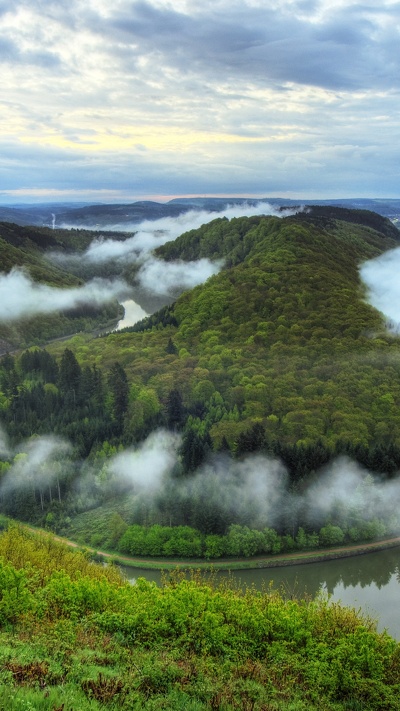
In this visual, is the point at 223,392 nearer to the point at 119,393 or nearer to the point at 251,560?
the point at 119,393

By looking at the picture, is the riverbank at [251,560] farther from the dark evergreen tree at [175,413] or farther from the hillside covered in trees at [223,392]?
the dark evergreen tree at [175,413]

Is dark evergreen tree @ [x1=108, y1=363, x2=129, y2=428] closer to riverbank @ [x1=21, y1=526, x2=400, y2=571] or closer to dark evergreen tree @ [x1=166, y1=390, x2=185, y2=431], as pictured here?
dark evergreen tree @ [x1=166, y1=390, x2=185, y2=431]

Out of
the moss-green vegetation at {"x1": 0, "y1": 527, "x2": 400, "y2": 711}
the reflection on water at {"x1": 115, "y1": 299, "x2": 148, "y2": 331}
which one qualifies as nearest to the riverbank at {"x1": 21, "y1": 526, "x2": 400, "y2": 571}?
the moss-green vegetation at {"x1": 0, "y1": 527, "x2": 400, "y2": 711}

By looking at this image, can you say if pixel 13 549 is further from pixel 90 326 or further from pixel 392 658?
pixel 90 326

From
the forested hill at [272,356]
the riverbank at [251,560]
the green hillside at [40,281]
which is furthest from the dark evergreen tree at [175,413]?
the green hillside at [40,281]

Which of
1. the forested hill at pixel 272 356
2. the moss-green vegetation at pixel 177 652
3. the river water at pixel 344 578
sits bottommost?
the river water at pixel 344 578

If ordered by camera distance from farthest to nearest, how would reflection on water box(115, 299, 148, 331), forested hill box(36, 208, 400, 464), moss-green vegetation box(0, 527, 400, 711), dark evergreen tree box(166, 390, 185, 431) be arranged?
1. reflection on water box(115, 299, 148, 331)
2. dark evergreen tree box(166, 390, 185, 431)
3. forested hill box(36, 208, 400, 464)
4. moss-green vegetation box(0, 527, 400, 711)

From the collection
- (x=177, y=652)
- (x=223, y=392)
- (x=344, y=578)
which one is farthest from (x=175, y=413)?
(x=177, y=652)
